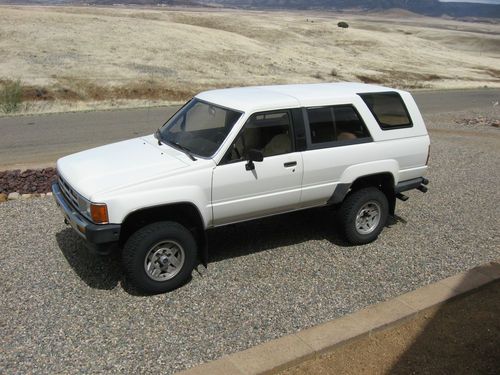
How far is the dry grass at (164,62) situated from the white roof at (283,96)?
15479 millimetres

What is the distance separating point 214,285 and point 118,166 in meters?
1.72

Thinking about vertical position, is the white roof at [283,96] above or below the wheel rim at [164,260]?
above

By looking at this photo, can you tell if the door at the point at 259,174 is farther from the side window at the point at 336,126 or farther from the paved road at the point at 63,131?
the paved road at the point at 63,131

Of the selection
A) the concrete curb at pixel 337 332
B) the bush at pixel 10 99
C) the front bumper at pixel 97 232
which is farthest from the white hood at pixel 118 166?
the bush at pixel 10 99

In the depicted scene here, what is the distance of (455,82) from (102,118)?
2935 centimetres

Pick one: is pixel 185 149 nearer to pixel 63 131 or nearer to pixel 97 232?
pixel 97 232

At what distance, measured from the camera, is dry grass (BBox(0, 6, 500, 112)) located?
23.8 m

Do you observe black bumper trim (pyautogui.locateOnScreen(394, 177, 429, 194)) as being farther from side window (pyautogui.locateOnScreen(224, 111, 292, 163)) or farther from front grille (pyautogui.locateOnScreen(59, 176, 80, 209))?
front grille (pyautogui.locateOnScreen(59, 176, 80, 209))

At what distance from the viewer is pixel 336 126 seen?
243 inches

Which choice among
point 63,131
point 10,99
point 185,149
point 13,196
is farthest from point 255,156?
point 10,99

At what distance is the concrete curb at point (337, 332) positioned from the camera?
412cm

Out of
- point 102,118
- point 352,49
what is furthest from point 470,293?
point 352,49

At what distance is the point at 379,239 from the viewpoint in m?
6.94

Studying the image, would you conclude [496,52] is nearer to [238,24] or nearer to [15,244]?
[238,24]
